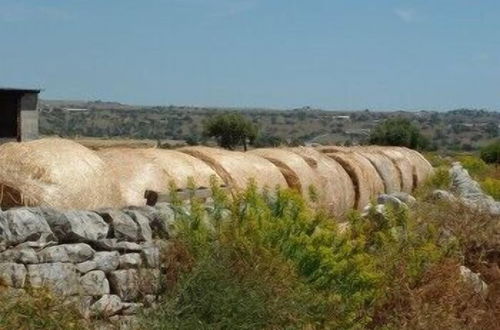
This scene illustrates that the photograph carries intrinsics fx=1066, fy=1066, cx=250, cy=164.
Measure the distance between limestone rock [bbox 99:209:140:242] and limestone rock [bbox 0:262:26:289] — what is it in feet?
3.76

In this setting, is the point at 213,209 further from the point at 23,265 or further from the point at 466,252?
the point at 466,252

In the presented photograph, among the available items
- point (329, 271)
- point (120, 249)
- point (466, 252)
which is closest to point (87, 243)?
point (120, 249)

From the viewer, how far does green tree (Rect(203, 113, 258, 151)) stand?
54.9 metres

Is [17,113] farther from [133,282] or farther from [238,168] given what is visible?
[133,282]

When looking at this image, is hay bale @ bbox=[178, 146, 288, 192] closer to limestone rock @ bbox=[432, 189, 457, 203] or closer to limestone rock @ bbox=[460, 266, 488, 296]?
limestone rock @ bbox=[432, 189, 457, 203]

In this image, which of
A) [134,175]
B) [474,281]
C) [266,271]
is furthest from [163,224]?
[474,281]

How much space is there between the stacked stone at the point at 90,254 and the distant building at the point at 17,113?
17464 millimetres

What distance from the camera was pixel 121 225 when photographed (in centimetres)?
841

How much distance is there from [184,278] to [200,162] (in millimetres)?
4212

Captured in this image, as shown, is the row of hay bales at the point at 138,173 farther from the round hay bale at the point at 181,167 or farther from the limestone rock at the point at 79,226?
the limestone rock at the point at 79,226

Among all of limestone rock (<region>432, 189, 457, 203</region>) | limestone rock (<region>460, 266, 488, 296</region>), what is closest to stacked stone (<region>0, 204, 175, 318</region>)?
limestone rock (<region>460, 266, 488, 296</region>)

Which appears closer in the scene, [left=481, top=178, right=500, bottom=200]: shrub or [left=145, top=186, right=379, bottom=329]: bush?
[left=145, top=186, right=379, bottom=329]: bush

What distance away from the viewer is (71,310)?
7137mm

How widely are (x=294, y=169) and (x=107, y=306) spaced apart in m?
7.03
